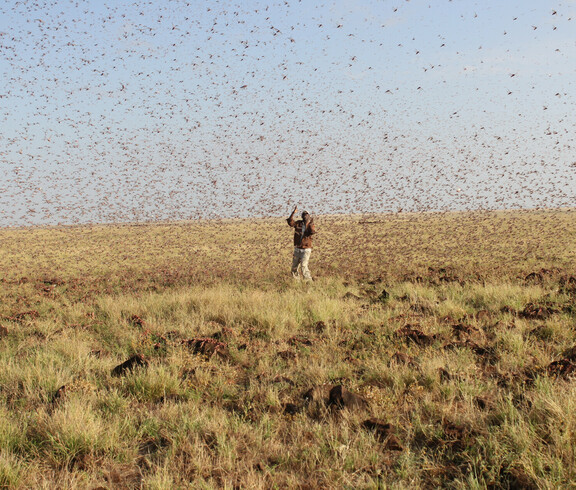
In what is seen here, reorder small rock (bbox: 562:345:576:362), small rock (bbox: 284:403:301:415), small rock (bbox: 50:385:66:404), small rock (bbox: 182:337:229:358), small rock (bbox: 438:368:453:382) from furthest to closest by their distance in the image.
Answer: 1. small rock (bbox: 182:337:229:358)
2. small rock (bbox: 562:345:576:362)
3. small rock (bbox: 438:368:453:382)
4. small rock (bbox: 50:385:66:404)
5. small rock (bbox: 284:403:301:415)

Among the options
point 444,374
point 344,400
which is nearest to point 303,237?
point 444,374

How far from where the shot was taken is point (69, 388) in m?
5.62

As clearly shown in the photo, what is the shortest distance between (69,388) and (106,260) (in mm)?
23060

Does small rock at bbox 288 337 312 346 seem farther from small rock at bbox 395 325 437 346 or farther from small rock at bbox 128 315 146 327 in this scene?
small rock at bbox 128 315 146 327

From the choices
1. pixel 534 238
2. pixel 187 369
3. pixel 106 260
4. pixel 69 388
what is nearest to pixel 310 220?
pixel 187 369

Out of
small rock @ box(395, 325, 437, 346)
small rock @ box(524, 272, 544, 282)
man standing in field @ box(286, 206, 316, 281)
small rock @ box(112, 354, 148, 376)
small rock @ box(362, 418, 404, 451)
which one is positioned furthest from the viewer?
man standing in field @ box(286, 206, 316, 281)

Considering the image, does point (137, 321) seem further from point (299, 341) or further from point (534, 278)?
point (534, 278)

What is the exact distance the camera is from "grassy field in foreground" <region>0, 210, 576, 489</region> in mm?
3986

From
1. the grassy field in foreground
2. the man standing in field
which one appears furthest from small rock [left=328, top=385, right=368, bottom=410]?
the man standing in field

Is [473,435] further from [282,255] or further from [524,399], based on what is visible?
[282,255]

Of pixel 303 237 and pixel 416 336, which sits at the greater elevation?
pixel 303 237

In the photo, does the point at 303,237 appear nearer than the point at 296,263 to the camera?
Yes

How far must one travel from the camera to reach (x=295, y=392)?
5.62 m

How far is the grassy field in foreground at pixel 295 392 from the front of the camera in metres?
3.99
